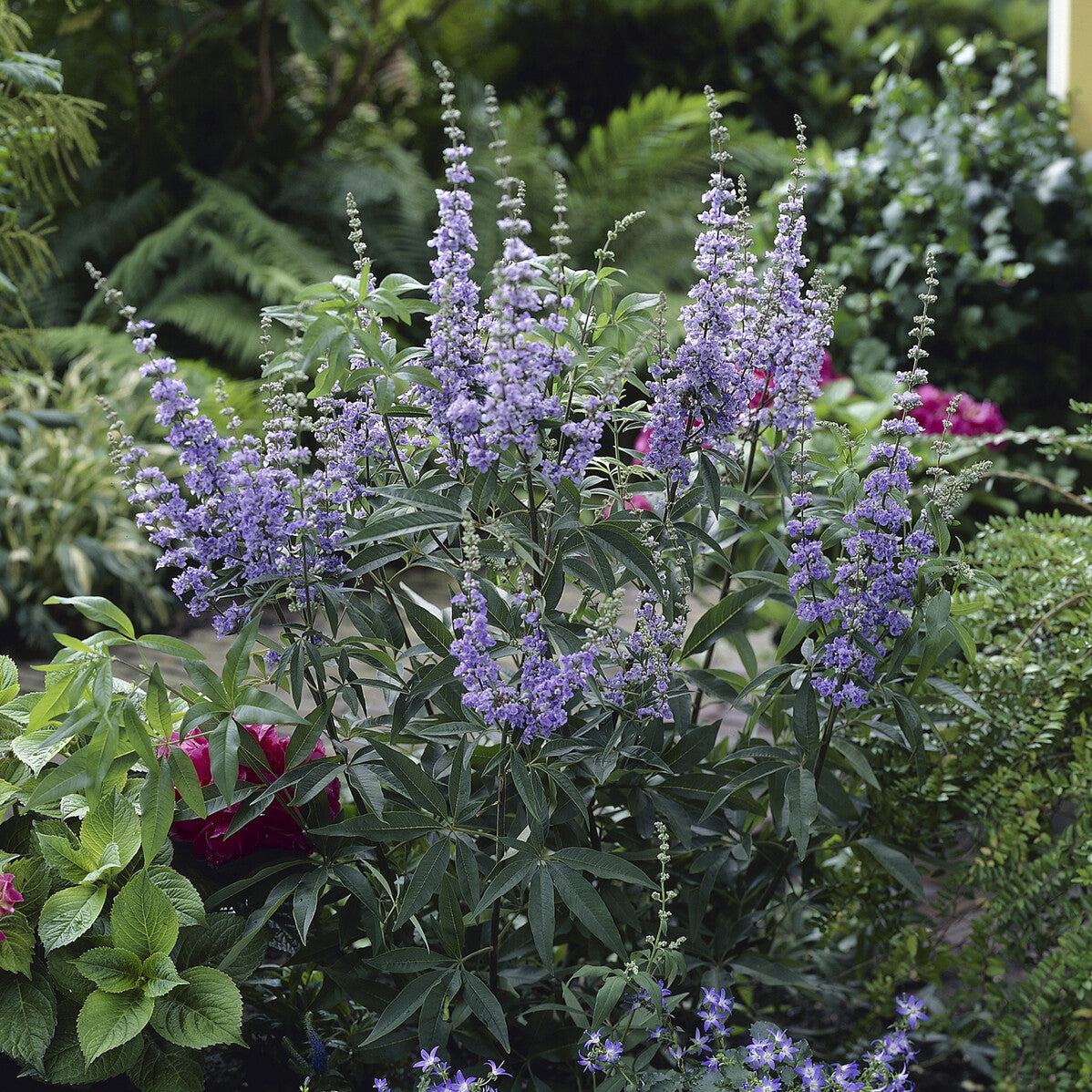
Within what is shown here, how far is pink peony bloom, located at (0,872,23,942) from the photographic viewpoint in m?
1.35

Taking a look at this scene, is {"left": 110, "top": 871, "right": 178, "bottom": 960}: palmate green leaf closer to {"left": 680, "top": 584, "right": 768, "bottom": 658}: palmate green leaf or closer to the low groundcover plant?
the low groundcover plant

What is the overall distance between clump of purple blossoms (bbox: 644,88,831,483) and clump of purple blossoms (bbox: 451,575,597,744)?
0.30 m

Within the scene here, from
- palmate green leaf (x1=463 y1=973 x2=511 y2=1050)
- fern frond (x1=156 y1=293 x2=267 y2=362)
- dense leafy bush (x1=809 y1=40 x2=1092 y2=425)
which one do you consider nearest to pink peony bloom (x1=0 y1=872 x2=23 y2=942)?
palmate green leaf (x1=463 y1=973 x2=511 y2=1050)

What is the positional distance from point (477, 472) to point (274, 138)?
7.08 m

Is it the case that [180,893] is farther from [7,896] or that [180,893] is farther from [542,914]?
[542,914]

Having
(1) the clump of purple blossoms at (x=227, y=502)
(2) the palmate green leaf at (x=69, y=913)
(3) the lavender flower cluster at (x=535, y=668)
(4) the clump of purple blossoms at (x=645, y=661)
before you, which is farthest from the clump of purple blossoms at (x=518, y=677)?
(2) the palmate green leaf at (x=69, y=913)

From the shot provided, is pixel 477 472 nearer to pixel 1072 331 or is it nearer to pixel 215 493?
pixel 215 493

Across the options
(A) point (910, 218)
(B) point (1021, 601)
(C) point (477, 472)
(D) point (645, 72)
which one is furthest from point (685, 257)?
(C) point (477, 472)

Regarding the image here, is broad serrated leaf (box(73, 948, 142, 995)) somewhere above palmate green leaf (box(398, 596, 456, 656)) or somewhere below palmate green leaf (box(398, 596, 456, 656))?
below

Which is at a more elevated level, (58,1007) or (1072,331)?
(1072,331)

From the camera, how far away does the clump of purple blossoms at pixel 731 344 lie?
1388 mm

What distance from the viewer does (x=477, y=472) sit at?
4.57 ft

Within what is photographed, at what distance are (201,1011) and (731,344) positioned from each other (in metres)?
1.09

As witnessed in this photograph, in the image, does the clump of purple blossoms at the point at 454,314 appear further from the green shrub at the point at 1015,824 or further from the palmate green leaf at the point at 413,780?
the green shrub at the point at 1015,824
